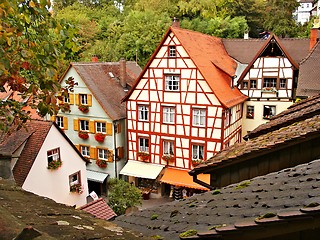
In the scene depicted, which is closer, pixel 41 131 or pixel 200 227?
pixel 200 227

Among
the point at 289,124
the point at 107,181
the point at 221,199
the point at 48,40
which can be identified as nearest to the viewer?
the point at 48,40

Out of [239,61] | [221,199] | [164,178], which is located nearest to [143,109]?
[164,178]

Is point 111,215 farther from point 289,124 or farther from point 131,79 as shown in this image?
point 131,79

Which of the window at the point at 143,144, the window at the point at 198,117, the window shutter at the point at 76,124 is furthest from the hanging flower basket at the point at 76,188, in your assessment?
the window at the point at 198,117

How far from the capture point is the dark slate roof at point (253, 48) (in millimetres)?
24744

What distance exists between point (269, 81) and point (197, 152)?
699cm

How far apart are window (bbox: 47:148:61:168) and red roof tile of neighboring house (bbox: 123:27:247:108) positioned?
779cm

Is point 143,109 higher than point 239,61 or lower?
lower

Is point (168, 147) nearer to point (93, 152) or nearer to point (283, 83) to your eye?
point (93, 152)

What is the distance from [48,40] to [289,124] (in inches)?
219

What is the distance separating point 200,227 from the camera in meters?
3.13

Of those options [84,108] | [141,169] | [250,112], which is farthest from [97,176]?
[250,112]

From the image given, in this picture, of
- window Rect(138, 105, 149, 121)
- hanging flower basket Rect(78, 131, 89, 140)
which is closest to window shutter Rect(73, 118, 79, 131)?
hanging flower basket Rect(78, 131, 89, 140)

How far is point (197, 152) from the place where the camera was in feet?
69.4
